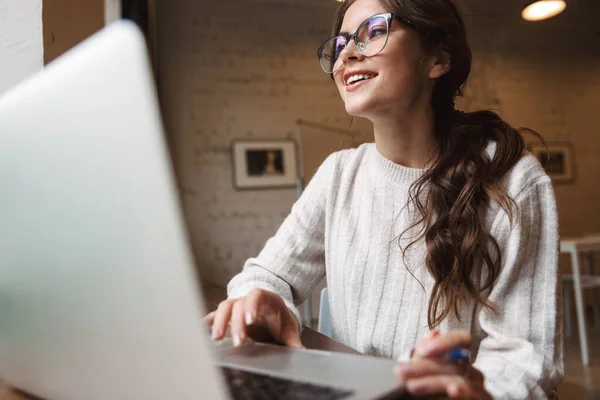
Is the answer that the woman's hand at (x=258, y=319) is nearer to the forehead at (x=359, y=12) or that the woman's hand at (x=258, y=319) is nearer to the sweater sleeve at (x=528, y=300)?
the sweater sleeve at (x=528, y=300)

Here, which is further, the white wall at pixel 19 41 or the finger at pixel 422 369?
the white wall at pixel 19 41

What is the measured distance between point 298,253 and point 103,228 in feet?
2.56

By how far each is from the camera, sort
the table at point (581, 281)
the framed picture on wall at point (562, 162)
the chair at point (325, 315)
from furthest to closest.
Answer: the framed picture on wall at point (562, 162)
the table at point (581, 281)
the chair at point (325, 315)

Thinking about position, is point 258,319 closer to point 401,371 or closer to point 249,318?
point 249,318

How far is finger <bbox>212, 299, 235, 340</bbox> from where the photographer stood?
633mm

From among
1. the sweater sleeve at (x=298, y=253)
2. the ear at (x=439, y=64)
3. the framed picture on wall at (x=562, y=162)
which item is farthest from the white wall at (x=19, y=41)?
the framed picture on wall at (x=562, y=162)

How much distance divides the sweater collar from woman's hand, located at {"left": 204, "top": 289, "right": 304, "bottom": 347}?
0.45 metres

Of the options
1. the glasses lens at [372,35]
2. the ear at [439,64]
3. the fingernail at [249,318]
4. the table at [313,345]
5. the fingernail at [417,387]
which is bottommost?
the table at [313,345]

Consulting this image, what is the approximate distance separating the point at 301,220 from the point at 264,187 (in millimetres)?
3363

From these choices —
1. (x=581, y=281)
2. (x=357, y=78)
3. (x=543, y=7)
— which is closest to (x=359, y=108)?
(x=357, y=78)

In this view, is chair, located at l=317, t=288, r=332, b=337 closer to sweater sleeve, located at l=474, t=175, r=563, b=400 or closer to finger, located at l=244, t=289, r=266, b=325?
sweater sleeve, located at l=474, t=175, r=563, b=400

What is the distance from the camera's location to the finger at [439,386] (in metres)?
0.36

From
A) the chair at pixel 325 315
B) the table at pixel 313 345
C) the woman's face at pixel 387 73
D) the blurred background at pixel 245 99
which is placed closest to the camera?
the table at pixel 313 345

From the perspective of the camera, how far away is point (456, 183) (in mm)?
918
